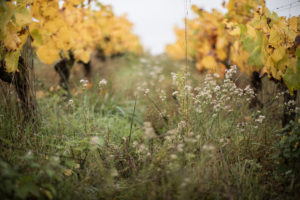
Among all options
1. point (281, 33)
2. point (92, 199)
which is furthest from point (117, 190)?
point (281, 33)

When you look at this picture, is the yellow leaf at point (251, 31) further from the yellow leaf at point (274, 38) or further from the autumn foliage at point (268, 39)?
the yellow leaf at point (274, 38)

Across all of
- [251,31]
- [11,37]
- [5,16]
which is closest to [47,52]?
[11,37]

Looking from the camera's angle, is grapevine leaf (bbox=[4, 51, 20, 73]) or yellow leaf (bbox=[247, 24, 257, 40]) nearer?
grapevine leaf (bbox=[4, 51, 20, 73])

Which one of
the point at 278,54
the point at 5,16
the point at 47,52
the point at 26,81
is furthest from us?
the point at 47,52

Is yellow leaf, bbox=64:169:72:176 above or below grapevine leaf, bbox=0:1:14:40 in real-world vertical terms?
below

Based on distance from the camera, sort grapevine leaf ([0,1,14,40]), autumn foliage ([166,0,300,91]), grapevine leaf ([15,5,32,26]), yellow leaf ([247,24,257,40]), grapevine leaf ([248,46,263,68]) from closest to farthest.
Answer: grapevine leaf ([0,1,14,40]), grapevine leaf ([15,5,32,26]), autumn foliage ([166,0,300,91]), yellow leaf ([247,24,257,40]), grapevine leaf ([248,46,263,68])

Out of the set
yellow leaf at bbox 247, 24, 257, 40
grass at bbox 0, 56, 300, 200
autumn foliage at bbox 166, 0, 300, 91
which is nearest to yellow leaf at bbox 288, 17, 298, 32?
autumn foliage at bbox 166, 0, 300, 91

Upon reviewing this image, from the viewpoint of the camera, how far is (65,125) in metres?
2.13

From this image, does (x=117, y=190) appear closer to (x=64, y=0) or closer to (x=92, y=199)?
(x=92, y=199)

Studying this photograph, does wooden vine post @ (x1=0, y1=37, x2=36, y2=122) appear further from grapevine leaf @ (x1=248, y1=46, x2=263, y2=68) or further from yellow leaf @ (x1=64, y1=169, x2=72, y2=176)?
grapevine leaf @ (x1=248, y1=46, x2=263, y2=68)

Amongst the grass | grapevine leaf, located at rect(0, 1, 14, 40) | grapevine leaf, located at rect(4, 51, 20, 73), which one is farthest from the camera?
grapevine leaf, located at rect(4, 51, 20, 73)

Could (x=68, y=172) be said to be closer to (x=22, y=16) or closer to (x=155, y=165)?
(x=155, y=165)

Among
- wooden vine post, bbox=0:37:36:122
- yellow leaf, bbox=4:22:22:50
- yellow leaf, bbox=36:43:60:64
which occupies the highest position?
yellow leaf, bbox=36:43:60:64

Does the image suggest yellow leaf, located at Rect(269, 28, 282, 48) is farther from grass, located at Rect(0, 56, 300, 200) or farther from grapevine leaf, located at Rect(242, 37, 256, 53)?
grass, located at Rect(0, 56, 300, 200)
